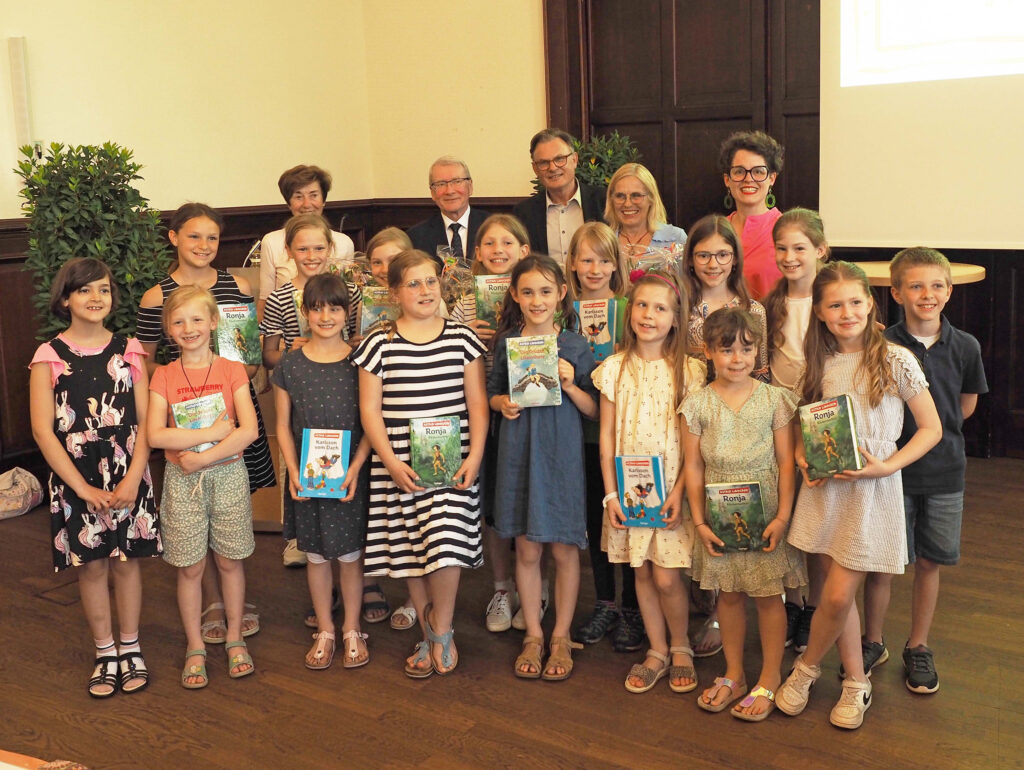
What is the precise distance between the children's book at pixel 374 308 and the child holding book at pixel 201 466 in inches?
15.6

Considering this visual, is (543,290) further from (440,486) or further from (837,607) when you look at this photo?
(837,607)

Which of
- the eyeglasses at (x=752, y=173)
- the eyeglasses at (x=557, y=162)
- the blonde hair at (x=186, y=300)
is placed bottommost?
the blonde hair at (x=186, y=300)

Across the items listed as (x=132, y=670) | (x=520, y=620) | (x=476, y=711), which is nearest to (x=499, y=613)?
(x=520, y=620)

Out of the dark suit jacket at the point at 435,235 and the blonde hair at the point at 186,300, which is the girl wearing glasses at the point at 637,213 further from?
the blonde hair at the point at 186,300

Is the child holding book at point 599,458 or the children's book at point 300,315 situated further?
the children's book at point 300,315

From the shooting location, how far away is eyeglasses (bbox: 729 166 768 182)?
337 centimetres

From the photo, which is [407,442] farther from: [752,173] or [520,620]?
[752,173]

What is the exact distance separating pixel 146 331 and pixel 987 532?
3206 millimetres

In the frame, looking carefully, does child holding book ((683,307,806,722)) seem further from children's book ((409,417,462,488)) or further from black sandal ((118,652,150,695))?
black sandal ((118,652,150,695))

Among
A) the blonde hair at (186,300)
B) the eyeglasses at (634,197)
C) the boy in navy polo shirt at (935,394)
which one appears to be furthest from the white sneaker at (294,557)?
the boy in navy polo shirt at (935,394)

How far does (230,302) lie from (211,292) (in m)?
0.07

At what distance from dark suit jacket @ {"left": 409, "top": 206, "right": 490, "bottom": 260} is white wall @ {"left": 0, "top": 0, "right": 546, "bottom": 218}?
2391 mm

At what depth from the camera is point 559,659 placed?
120 inches

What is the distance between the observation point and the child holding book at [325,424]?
3.05 m
